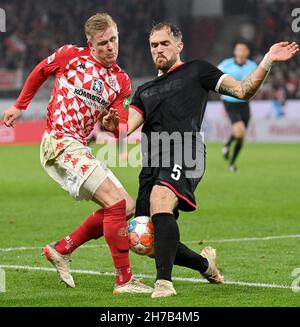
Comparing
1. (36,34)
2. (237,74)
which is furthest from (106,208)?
(36,34)

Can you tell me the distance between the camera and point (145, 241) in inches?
282

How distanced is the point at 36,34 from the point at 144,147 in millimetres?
30534

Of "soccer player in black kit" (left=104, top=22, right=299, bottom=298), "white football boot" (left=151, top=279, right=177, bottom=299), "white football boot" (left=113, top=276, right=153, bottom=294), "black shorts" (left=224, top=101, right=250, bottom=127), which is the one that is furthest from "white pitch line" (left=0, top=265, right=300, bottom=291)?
"black shorts" (left=224, top=101, right=250, bottom=127)

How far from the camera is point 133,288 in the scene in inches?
281

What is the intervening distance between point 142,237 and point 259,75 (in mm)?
1465

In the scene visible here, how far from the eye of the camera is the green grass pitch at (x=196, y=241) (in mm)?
6931

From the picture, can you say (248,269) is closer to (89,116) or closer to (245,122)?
(89,116)

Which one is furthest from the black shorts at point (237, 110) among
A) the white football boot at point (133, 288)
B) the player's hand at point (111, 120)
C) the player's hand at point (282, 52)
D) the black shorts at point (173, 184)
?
the player's hand at point (282, 52)

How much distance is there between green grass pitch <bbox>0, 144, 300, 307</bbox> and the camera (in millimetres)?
6931

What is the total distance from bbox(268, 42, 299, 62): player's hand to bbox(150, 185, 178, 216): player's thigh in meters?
1.23

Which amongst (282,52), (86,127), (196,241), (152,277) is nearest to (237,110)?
(196,241)

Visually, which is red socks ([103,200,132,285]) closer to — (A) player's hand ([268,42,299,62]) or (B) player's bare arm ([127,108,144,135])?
(B) player's bare arm ([127,108,144,135])

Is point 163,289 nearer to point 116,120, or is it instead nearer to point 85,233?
point 85,233
